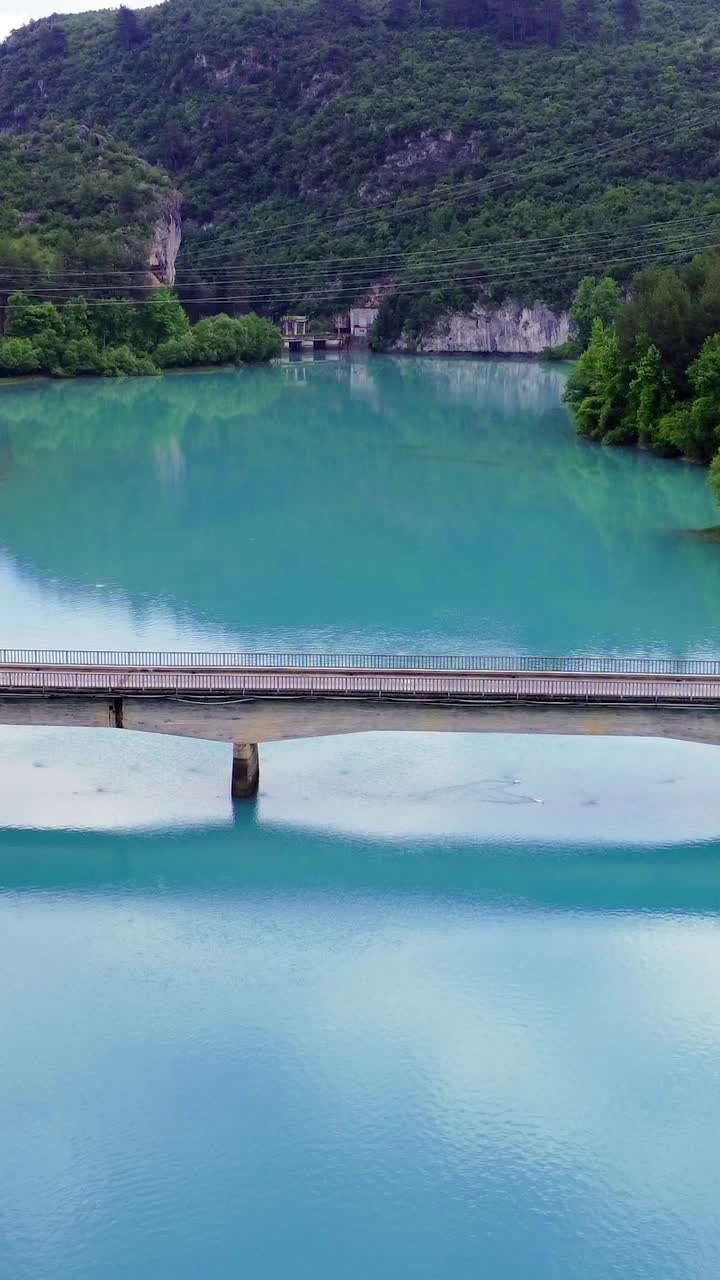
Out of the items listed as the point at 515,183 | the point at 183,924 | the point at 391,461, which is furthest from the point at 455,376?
the point at 183,924

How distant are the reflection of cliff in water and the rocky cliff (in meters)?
24.7

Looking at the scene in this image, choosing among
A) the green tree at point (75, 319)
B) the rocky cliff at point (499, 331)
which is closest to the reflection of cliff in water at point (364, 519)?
the green tree at point (75, 319)

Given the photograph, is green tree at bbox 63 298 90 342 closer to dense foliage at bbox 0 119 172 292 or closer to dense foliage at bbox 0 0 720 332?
dense foliage at bbox 0 119 172 292

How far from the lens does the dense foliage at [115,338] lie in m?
72.4

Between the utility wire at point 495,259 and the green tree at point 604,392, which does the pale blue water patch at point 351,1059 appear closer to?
the green tree at point 604,392

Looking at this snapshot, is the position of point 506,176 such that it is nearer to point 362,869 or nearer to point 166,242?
point 166,242

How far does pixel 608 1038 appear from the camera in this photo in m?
14.6

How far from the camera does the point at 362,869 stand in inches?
707

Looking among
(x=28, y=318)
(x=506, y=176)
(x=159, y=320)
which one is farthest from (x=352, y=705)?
(x=506, y=176)

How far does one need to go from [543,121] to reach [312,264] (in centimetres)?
1770

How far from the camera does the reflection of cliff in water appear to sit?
29078 millimetres

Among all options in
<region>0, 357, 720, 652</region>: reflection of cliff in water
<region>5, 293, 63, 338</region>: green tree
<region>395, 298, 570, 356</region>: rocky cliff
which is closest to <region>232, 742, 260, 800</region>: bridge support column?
<region>0, 357, 720, 652</region>: reflection of cliff in water

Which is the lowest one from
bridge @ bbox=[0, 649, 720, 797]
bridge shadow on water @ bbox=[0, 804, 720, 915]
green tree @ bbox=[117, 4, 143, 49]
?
bridge shadow on water @ bbox=[0, 804, 720, 915]

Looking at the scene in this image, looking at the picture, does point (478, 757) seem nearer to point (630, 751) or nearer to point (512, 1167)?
point (630, 751)
